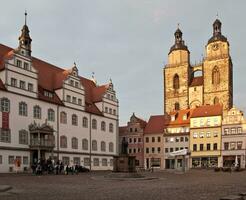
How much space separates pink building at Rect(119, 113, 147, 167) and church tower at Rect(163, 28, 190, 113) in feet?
56.1

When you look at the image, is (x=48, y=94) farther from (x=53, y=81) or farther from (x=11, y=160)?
(x=11, y=160)

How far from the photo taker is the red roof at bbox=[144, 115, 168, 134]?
274ft

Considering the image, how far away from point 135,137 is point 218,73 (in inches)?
1100

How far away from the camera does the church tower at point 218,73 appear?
93000 millimetres

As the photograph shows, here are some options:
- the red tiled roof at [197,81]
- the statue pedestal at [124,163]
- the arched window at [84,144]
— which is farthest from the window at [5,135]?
the red tiled roof at [197,81]

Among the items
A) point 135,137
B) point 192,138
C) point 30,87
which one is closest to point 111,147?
point 135,137

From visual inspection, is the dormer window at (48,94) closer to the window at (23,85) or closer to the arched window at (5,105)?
the window at (23,85)

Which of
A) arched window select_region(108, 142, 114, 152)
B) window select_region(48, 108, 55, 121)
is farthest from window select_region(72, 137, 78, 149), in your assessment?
arched window select_region(108, 142, 114, 152)

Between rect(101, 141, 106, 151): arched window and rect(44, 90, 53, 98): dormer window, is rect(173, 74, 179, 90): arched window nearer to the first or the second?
rect(101, 141, 106, 151): arched window

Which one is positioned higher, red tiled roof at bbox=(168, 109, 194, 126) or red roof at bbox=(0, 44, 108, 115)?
red roof at bbox=(0, 44, 108, 115)

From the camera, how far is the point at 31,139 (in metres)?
49.8

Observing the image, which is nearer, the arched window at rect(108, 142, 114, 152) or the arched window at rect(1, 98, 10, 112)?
the arched window at rect(1, 98, 10, 112)

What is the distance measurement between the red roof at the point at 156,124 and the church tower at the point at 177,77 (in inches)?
505

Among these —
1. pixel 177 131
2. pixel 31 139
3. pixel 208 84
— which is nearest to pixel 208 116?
pixel 177 131
